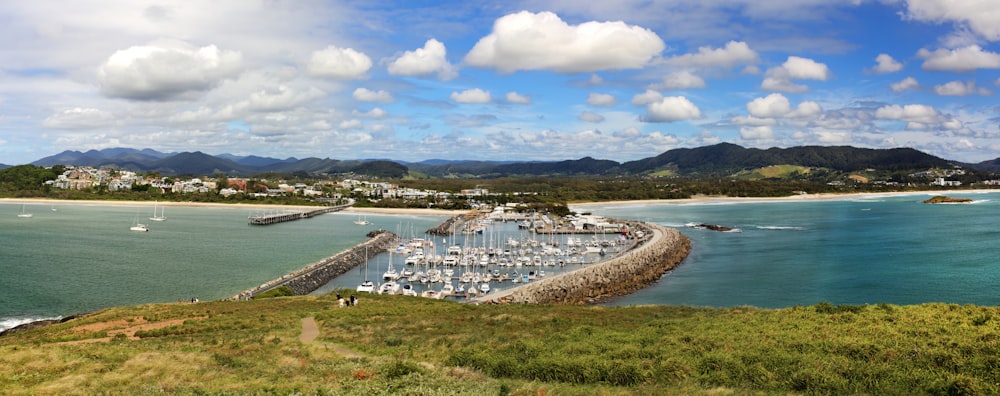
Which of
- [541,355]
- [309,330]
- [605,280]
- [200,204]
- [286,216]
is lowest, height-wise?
[605,280]

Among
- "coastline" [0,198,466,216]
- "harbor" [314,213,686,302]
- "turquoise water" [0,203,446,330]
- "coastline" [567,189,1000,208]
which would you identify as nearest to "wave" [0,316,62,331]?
"turquoise water" [0,203,446,330]

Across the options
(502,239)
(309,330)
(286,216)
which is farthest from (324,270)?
(286,216)

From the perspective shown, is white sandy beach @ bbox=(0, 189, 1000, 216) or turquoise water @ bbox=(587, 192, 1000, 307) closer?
turquoise water @ bbox=(587, 192, 1000, 307)

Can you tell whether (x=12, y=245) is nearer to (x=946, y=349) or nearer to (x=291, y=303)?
(x=291, y=303)

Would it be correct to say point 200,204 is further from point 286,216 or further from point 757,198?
point 757,198

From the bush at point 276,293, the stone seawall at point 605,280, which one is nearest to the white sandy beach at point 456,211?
the stone seawall at point 605,280

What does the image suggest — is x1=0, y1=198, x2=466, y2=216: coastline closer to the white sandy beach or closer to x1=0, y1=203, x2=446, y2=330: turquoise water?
the white sandy beach
